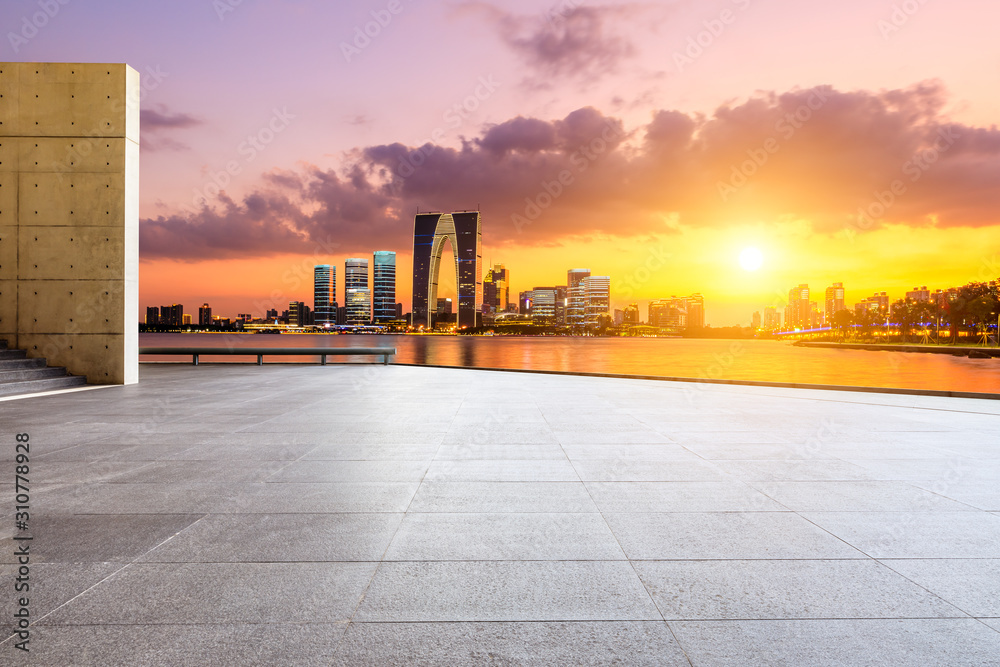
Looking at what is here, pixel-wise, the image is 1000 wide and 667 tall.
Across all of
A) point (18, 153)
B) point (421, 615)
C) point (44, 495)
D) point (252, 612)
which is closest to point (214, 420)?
point (44, 495)

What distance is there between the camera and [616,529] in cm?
468

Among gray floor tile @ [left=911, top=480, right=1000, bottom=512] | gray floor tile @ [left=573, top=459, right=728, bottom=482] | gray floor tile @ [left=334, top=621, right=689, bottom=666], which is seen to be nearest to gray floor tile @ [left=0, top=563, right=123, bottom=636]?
gray floor tile @ [left=334, top=621, right=689, bottom=666]

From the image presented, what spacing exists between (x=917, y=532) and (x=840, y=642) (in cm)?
229

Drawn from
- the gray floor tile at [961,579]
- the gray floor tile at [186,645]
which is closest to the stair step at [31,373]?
the gray floor tile at [186,645]

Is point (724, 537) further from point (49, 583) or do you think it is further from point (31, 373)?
point (31, 373)

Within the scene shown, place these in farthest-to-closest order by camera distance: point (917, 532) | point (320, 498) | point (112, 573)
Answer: point (320, 498)
point (917, 532)
point (112, 573)

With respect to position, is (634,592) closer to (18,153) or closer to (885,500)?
(885,500)

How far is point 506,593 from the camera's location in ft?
11.6

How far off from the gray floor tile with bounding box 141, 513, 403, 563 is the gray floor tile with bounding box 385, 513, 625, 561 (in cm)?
24

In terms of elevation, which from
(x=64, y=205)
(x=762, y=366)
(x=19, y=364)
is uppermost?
(x=64, y=205)

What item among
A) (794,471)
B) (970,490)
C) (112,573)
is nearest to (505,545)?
(112,573)

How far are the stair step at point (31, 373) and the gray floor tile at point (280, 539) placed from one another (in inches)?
516

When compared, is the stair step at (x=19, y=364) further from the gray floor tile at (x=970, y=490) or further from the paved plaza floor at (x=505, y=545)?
the gray floor tile at (x=970, y=490)

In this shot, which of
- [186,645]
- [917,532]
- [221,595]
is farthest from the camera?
[917,532]
